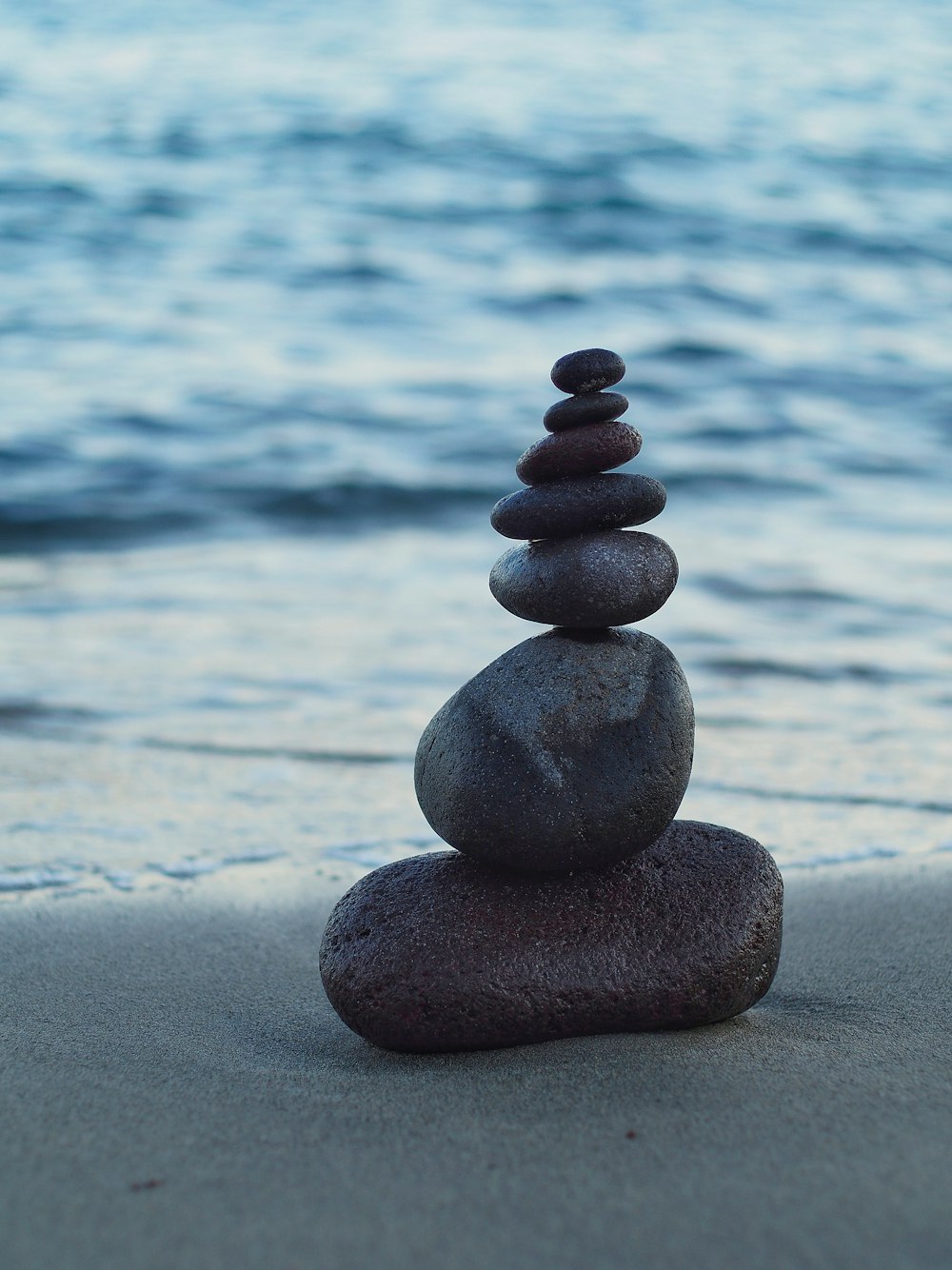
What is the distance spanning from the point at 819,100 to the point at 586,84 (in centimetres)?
351

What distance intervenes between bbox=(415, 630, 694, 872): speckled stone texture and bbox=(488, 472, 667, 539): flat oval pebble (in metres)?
0.23

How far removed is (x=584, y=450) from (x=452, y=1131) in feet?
3.92

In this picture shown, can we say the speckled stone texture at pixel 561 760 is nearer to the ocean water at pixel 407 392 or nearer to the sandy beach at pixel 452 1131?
the sandy beach at pixel 452 1131

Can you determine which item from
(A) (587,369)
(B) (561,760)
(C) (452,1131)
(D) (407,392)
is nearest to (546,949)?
(B) (561,760)

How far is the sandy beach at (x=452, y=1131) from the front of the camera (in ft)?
4.81

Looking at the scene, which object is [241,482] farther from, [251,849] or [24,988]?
[24,988]

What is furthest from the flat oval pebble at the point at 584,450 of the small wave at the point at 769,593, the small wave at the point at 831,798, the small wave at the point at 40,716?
the small wave at the point at 769,593

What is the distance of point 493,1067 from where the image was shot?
6.81ft

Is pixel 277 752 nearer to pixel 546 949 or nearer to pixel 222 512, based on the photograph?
pixel 546 949

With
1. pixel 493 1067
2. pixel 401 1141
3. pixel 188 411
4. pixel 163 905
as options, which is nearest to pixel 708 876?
pixel 493 1067

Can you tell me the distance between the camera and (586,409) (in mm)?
2385

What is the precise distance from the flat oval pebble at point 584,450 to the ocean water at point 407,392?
1.31 metres

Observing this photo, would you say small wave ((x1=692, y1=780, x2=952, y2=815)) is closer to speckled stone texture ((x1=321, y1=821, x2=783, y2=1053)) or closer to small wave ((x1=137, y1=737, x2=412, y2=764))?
small wave ((x1=137, y1=737, x2=412, y2=764))

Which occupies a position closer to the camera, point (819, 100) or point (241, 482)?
point (241, 482)
